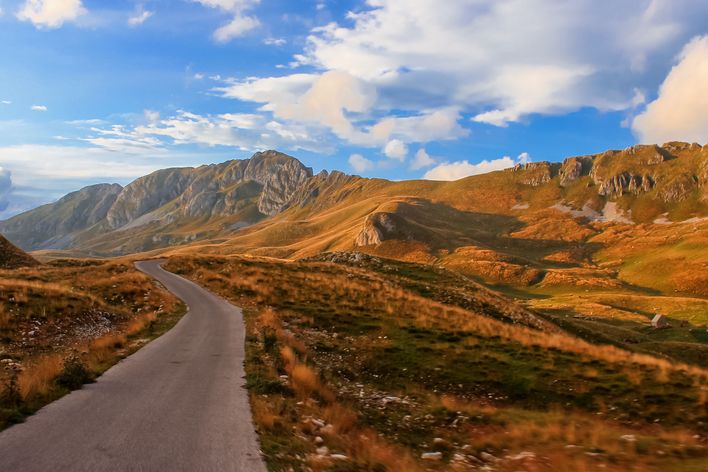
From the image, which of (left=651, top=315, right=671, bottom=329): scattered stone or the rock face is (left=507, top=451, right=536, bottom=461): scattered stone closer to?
(left=651, top=315, right=671, bottom=329): scattered stone

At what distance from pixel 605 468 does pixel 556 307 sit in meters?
84.7

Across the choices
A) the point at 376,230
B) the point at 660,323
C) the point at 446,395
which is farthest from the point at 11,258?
the point at 376,230

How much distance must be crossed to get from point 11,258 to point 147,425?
2679 inches

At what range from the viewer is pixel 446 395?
1591cm

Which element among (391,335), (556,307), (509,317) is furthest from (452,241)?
(391,335)

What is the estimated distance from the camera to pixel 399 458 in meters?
8.71

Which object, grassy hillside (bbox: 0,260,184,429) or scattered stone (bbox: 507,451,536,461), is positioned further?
grassy hillside (bbox: 0,260,184,429)

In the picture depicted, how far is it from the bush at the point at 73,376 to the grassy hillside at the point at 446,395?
14.9ft

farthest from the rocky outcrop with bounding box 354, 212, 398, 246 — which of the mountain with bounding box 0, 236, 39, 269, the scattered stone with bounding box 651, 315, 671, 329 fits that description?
the mountain with bounding box 0, 236, 39, 269

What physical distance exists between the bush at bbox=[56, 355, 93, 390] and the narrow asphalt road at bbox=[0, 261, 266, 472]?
1.18ft

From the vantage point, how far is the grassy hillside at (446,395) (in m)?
8.75

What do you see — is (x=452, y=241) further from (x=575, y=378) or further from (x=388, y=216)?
(x=575, y=378)

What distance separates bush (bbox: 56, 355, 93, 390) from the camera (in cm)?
1116

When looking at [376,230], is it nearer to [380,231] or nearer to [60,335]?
[380,231]
